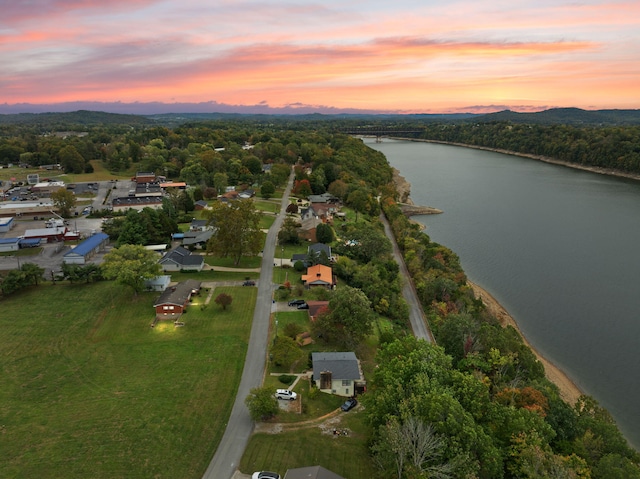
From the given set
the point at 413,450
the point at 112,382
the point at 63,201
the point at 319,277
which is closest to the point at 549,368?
the point at 319,277

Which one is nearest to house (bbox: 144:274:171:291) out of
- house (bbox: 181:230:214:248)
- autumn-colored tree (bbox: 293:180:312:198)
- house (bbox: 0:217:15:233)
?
house (bbox: 181:230:214:248)

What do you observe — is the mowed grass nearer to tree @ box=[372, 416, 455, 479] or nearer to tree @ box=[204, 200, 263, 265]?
tree @ box=[204, 200, 263, 265]

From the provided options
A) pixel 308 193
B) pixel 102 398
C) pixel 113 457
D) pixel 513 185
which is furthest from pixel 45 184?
pixel 513 185

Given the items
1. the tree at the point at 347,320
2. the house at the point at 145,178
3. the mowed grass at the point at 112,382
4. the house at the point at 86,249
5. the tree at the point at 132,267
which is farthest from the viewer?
the house at the point at 145,178

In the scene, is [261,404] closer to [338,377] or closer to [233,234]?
[338,377]

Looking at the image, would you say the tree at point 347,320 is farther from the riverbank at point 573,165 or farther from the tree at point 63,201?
the riverbank at point 573,165

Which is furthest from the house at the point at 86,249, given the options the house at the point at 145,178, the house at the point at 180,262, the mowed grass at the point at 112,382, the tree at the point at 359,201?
the house at the point at 145,178
